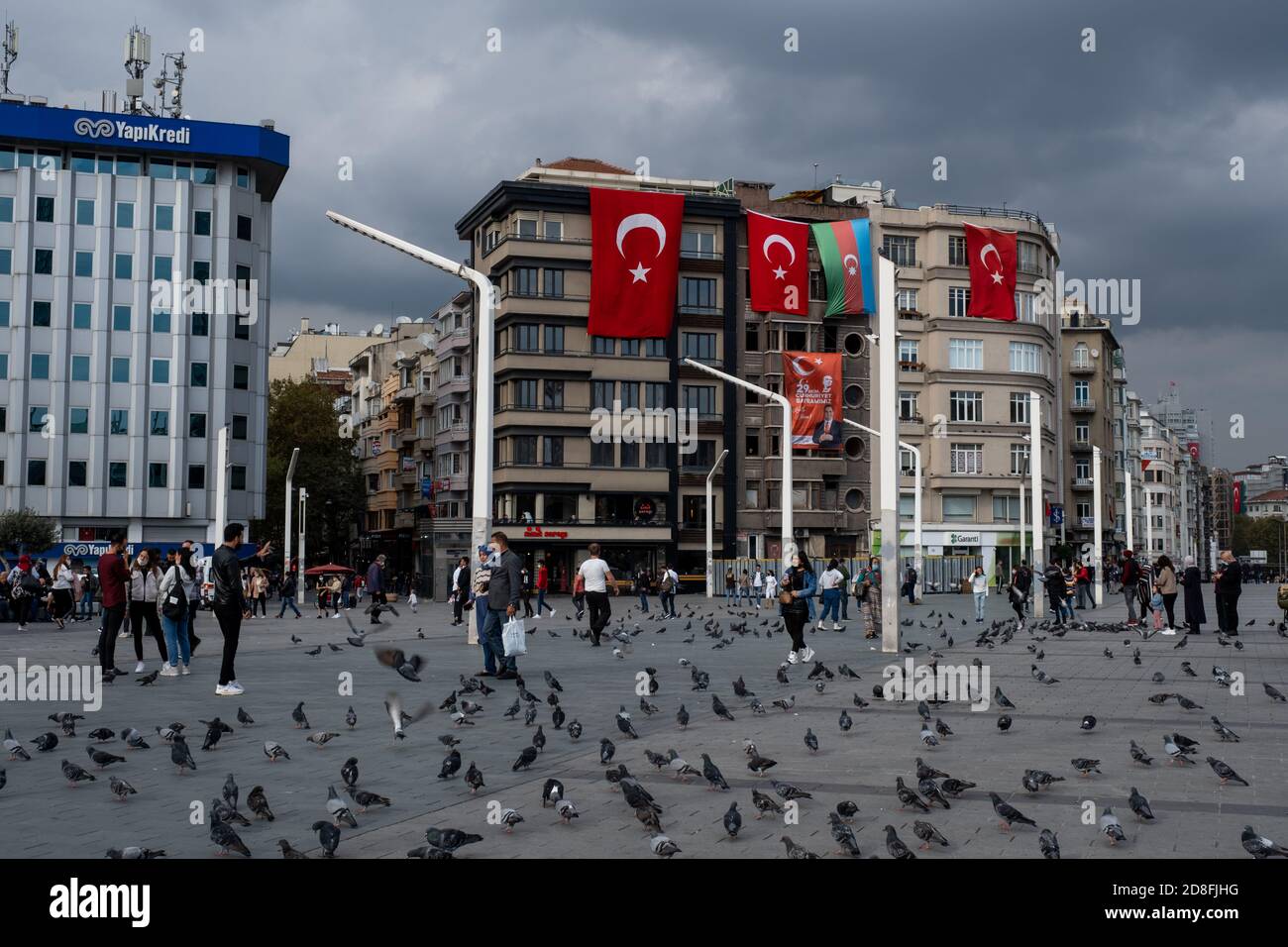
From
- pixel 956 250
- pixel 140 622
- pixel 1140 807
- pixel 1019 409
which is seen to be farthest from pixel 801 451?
pixel 1140 807

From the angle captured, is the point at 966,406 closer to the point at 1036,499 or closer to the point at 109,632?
the point at 1036,499

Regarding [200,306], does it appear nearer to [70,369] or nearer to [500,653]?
[70,369]

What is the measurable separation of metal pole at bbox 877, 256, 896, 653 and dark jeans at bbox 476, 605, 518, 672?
7788 millimetres

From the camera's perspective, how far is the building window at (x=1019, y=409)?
3243 inches

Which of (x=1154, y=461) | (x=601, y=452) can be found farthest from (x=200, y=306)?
(x=1154, y=461)

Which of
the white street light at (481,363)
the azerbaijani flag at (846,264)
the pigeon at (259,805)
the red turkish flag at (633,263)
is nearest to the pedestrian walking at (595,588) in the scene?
the white street light at (481,363)

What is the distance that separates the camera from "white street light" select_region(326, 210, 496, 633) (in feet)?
82.1

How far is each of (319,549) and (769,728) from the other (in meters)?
87.0

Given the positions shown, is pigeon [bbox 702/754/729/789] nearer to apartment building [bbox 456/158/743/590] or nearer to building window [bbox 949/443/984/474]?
apartment building [bbox 456/158/743/590]

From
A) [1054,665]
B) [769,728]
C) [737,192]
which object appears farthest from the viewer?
[737,192]

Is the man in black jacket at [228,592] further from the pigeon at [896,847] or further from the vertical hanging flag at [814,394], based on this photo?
the vertical hanging flag at [814,394]

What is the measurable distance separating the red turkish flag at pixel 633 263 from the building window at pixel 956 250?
18.1 meters

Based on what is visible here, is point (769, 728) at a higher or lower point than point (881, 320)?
lower

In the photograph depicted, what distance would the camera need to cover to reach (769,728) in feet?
43.9
